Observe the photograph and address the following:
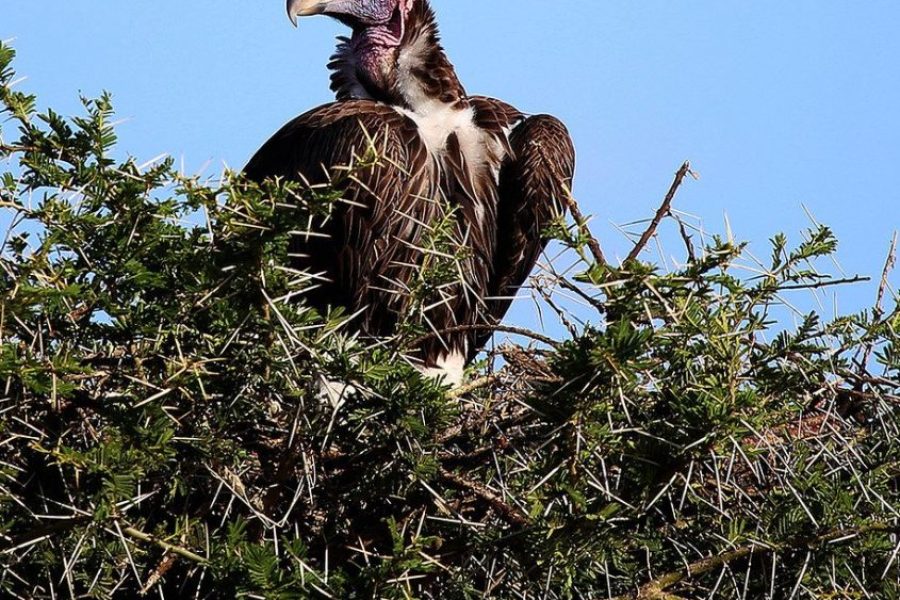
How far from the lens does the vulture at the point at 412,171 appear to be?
484 cm

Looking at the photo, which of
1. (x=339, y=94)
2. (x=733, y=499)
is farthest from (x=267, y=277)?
(x=339, y=94)

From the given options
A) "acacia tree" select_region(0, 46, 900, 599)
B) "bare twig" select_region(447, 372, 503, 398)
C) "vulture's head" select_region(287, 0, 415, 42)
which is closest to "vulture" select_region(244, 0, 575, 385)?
"vulture's head" select_region(287, 0, 415, 42)

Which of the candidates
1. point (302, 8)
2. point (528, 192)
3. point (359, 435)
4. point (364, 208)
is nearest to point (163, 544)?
point (359, 435)

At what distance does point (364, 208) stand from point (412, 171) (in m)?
0.23

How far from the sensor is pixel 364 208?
189 inches

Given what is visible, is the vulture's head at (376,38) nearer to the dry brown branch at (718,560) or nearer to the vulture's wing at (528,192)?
the vulture's wing at (528,192)

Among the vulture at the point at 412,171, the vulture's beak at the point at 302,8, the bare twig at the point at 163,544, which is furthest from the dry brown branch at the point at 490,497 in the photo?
the vulture's beak at the point at 302,8

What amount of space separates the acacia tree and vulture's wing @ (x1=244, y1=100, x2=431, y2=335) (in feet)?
4.56

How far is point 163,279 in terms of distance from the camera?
3271mm

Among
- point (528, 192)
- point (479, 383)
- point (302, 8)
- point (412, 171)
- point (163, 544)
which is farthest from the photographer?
point (302, 8)

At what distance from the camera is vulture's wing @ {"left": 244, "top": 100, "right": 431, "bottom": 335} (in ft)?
15.8

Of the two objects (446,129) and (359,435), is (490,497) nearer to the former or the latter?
(359,435)

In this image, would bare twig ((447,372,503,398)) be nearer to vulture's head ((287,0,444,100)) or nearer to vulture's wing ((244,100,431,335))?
vulture's wing ((244,100,431,335))

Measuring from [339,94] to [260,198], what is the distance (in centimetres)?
236
